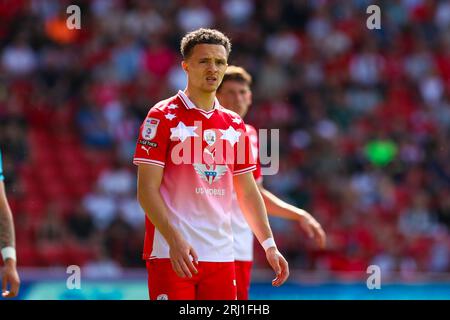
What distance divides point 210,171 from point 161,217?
0.50 meters

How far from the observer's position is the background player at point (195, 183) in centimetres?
556

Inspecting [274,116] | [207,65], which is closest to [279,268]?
[207,65]

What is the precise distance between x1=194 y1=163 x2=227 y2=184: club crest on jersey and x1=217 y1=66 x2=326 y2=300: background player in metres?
1.39

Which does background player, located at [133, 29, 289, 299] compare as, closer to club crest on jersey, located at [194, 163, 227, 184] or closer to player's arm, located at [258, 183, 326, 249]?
club crest on jersey, located at [194, 163, 227, 184]

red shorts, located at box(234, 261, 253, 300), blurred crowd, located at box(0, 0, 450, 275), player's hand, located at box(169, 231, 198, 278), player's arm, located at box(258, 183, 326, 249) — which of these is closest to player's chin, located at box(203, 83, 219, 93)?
player's hand, located at box(169, 231, 198, 278)

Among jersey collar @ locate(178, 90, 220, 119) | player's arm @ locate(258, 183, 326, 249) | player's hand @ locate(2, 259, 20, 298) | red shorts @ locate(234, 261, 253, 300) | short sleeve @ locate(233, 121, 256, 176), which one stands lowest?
red shorts @ locate(234, 261, 253, 300)

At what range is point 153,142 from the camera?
5.58 m

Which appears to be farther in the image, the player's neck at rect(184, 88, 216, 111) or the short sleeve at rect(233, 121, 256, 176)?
the short sleeve at rect(233, 121, 256, 176)

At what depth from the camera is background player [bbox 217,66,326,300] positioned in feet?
23.7

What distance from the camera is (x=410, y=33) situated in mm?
18266

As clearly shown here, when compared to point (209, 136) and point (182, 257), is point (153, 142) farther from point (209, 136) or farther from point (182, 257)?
point (182, 257)

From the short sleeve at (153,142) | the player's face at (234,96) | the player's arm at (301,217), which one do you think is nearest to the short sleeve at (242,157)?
the short sleeve at (153,142)

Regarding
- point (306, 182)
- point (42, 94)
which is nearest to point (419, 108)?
point (306, 182)

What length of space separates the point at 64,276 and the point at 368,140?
6.28 metres
